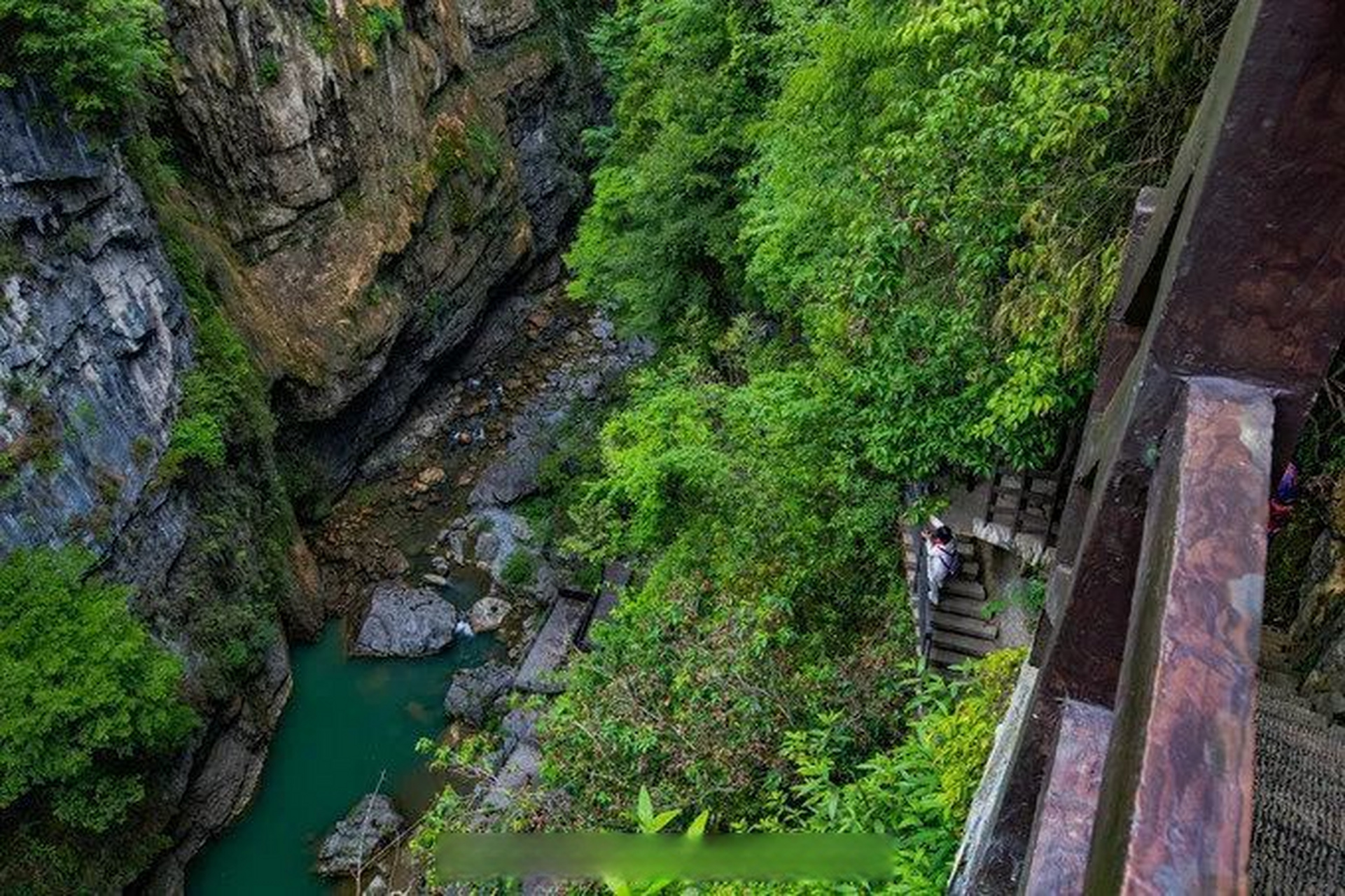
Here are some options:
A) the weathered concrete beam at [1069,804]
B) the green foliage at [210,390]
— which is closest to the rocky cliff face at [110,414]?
the green foliage at [210,390]

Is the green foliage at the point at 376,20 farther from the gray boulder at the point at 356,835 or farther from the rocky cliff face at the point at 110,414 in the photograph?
the gray boulder at the point at 356,835

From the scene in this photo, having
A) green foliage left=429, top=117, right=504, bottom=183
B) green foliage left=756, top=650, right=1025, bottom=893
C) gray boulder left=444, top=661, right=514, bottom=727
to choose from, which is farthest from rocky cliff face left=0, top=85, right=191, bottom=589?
green foliage left=756, top=650, right=1025, bottom=893

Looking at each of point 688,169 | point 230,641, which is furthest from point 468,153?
point 230,641

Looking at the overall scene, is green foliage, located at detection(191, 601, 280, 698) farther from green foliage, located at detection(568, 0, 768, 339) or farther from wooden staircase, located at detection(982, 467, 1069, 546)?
wooden staircase, located at detection(982, 467, 1069, 546)

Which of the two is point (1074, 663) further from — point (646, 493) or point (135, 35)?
point (135, 35)

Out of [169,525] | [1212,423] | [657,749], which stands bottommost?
[657,749]

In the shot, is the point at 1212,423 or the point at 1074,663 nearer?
the point at 1212,423

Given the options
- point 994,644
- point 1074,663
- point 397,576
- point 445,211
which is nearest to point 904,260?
point 994,644

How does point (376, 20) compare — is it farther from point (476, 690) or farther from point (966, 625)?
point (966, 625)
